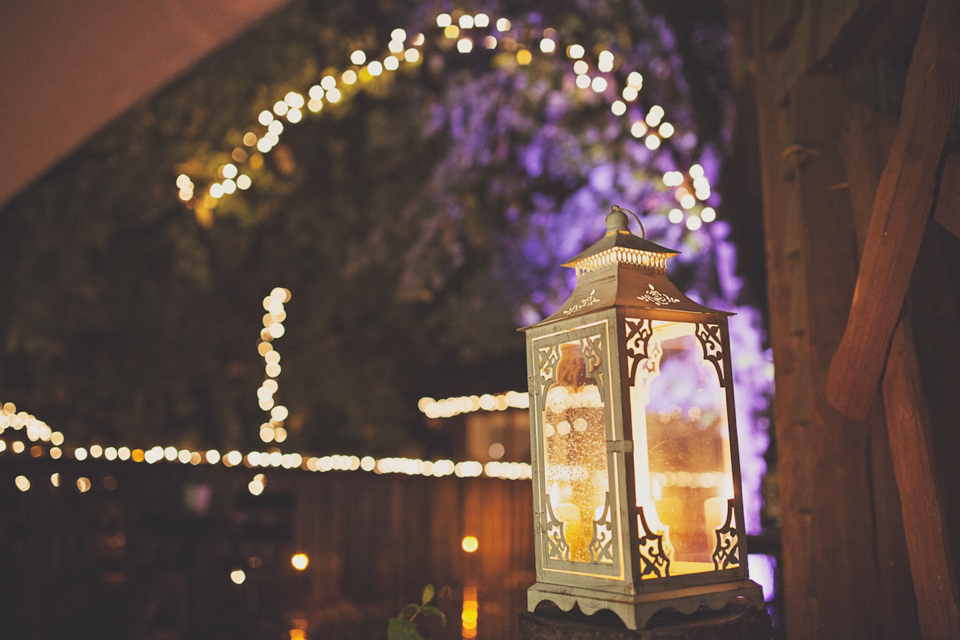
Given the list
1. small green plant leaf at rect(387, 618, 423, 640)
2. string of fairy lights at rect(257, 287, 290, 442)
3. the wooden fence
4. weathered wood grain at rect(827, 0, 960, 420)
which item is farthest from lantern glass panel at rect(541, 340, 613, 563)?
string of fairy lights at rect(257, 287, 290, 442)

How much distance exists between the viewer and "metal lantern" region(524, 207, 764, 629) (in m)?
1.85

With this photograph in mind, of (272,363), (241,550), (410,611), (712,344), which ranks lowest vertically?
(410,611)

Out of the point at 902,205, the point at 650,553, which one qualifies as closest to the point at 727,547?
the point at 650,553

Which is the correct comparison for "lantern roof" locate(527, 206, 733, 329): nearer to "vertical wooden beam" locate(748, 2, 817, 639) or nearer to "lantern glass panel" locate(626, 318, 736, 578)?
"lantern glass panel" locate(626, 318, 736, 578)

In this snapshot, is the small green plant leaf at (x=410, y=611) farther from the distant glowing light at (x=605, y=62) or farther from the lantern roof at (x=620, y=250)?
the distant glowing light at (x=605, y=62)

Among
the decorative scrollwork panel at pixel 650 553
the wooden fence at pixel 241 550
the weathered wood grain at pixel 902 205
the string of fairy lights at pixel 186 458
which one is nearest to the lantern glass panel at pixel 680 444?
the decorative scrollwork panel at pixel 650 553

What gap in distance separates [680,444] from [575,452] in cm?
30

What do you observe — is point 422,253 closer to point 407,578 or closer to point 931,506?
point 407,578

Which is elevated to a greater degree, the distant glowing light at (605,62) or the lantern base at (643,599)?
the distant glowing light at (605,62)

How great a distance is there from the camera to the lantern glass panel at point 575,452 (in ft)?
6.39

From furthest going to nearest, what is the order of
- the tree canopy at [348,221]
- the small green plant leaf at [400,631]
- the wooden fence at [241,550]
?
the tree canopy at [348,221] < the wooden fence at [241,550] < the small green plant leaf at [400,631]

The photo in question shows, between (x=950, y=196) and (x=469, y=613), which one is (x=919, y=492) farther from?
(x=469, y=613)

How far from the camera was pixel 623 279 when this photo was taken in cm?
204

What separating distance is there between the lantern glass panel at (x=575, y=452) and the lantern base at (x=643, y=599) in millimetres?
93
